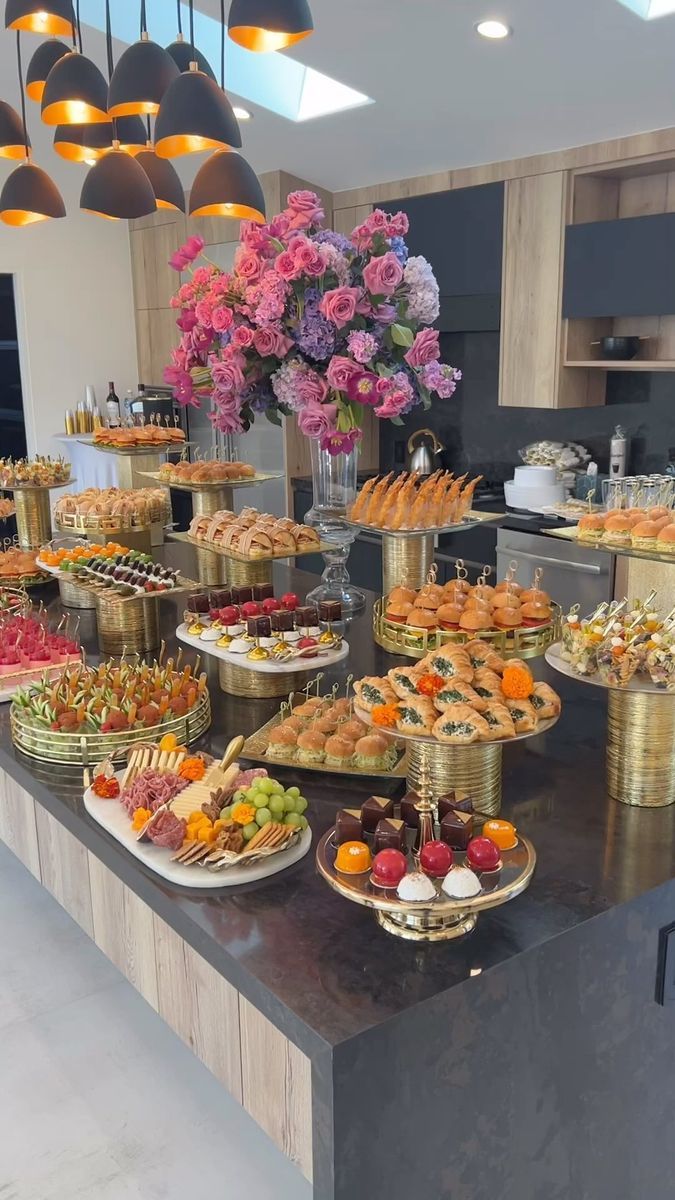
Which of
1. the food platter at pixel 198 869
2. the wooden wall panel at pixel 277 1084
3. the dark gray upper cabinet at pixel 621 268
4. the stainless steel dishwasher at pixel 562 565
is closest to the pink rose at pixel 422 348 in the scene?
the food platter at pixel 198 869

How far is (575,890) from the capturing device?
1424 millimetres

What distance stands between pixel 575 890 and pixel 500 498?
152 inches

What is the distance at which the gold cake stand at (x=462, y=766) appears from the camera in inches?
61.7

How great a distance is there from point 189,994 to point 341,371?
1.40m

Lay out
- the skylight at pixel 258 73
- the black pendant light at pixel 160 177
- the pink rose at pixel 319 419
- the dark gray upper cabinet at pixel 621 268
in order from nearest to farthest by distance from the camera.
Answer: the pink rose at pixel 319 419, the black pendant light at pixel 160 177, the dark gray upper cabinet at pixel 621 268, the skylight at pixel 258 73

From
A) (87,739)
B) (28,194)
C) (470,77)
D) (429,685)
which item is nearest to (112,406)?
(470,77)

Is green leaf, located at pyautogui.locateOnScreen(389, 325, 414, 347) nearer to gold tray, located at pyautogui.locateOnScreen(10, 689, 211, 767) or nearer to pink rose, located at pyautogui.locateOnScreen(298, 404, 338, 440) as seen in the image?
pink rose, located at pyautogui.locateOnScreen(298, 404, 338, 440)

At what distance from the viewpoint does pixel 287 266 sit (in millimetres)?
2322

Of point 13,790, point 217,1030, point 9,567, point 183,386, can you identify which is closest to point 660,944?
point 217,1030

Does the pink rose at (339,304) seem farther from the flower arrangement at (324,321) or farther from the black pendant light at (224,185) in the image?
the black pendant light at (224,185)

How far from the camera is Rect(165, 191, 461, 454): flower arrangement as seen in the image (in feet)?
7.65

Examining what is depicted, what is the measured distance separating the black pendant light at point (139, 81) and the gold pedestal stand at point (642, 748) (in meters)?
1.54

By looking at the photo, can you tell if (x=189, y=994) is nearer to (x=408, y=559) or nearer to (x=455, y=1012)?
(x=455, y=1012)

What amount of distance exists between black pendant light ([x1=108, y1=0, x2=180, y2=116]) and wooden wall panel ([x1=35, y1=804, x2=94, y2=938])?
149 centimetres
